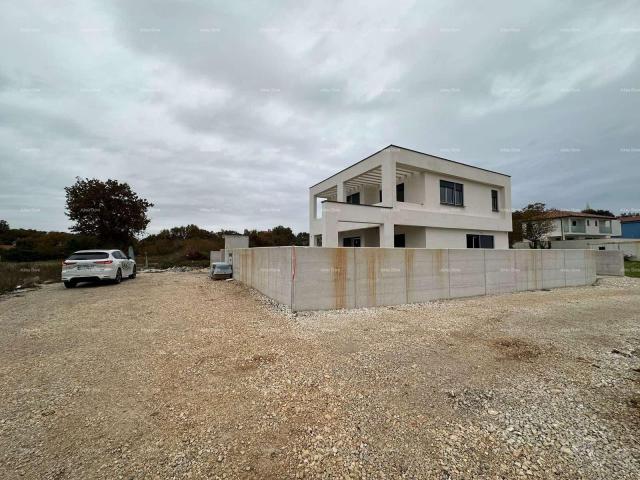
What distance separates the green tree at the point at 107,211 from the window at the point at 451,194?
22377 millimetres

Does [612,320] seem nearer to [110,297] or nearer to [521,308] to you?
[521,308]

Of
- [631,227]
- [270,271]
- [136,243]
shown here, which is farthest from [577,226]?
[136,243]

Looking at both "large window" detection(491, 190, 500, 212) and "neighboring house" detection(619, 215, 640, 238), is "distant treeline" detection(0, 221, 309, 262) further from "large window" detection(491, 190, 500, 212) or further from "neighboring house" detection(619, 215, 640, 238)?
"neighboring house" detection(619, 215, 640, 238)

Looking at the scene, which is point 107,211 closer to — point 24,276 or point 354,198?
point 24,276

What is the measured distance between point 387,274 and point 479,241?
37.2 ft

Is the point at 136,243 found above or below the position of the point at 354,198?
below

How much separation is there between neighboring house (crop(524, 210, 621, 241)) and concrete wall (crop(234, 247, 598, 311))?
31.8 metres

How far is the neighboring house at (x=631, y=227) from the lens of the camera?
1694 inches

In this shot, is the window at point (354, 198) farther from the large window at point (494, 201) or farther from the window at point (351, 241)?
the large window at point (494, 201)

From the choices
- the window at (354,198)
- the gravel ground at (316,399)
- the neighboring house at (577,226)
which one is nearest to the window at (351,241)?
the window at (354,198)

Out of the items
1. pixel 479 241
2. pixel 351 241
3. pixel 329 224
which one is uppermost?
pixel 329 224

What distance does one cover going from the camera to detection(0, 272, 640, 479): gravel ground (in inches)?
87.4

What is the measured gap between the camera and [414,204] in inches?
554

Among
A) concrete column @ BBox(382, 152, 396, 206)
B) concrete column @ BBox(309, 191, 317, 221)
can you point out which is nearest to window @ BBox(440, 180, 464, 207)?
concrete column @ BBox(382, 152, 396, 206)
